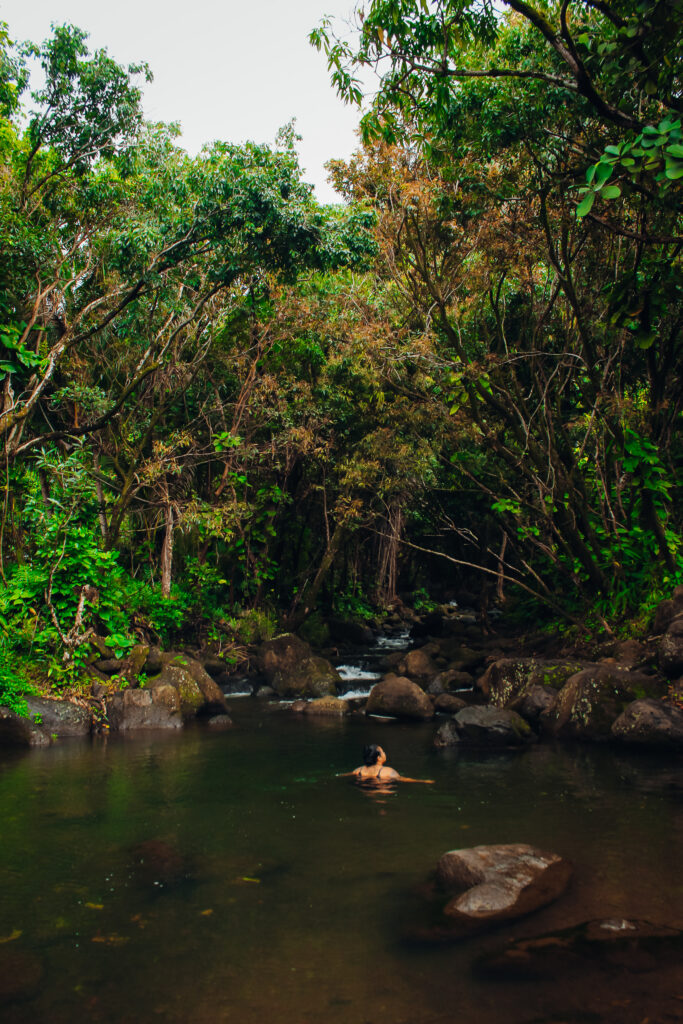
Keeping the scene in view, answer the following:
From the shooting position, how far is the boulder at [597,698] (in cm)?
1018

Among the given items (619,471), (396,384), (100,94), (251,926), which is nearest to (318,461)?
(396,384)

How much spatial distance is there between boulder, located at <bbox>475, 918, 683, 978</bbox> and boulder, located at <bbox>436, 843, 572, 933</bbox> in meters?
0.36

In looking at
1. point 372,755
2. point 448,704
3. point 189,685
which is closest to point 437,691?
point 448,704

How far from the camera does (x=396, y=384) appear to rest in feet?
48.4

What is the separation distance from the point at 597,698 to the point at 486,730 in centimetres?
169

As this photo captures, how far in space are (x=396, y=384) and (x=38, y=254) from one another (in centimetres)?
704

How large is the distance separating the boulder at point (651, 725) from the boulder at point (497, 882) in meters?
4.38

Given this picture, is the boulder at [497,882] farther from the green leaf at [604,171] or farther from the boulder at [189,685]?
the boulder at [189,685]

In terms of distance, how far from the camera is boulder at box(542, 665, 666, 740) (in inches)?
401

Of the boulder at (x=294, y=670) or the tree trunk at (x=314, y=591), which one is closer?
the boulder at (x=294, y=670)

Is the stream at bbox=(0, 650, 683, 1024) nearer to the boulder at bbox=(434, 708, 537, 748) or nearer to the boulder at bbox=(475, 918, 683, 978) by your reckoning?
the boulder at bbox=(475, 918, 683, 978)

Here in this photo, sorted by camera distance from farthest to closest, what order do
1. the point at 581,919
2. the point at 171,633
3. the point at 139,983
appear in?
the point at 171,633, the point at 581,919, the point at 139,983

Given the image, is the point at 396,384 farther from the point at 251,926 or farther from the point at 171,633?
the point at 251,926

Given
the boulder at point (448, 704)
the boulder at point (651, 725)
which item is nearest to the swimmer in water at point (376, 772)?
the boulder at point (651, 725)
